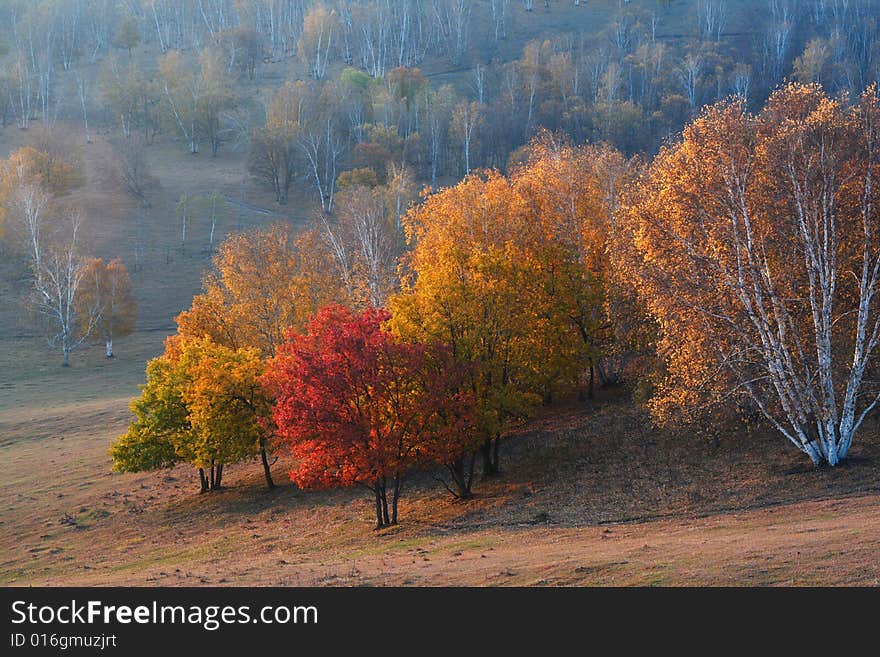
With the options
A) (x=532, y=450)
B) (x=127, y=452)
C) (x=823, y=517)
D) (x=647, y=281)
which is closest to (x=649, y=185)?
(x=647, y=281)

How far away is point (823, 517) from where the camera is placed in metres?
22.4

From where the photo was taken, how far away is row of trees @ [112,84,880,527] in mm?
28016

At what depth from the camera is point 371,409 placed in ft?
103

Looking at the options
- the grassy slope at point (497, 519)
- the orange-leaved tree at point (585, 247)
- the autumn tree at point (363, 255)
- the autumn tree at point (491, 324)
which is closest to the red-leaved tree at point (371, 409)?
the autumn tree at point (491, 324)

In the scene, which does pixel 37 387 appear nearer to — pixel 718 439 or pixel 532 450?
pixel 532 450

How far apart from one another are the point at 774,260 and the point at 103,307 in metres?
71.9

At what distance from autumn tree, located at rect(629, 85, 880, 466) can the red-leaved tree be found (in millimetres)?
8891

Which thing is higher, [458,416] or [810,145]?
[810,145]

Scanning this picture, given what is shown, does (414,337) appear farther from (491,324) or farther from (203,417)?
(203,417)

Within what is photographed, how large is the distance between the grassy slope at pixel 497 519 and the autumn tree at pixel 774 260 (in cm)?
331

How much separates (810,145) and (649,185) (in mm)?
8919

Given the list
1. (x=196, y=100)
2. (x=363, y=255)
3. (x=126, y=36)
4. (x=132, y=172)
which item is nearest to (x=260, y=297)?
(x=363, y=255)

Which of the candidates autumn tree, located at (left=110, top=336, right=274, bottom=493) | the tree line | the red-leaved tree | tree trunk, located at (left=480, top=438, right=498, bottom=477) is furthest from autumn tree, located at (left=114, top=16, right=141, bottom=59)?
the red-leaved tree

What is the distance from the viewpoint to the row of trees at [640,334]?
91.9 ft
